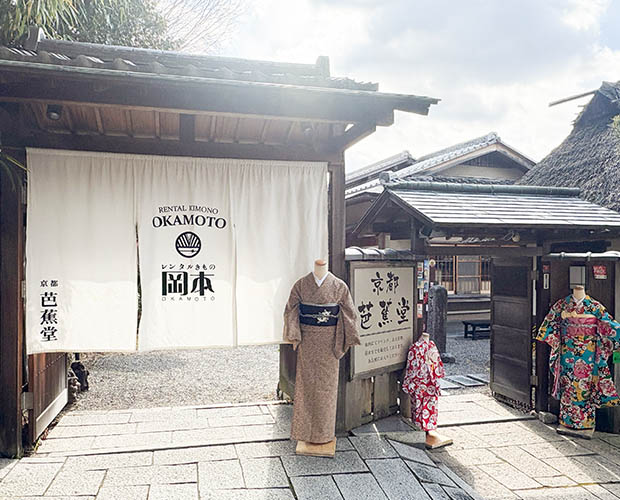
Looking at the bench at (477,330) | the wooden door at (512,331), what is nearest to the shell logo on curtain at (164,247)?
the wooden door at (512,331)

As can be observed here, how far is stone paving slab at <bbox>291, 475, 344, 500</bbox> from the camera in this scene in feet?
13.1

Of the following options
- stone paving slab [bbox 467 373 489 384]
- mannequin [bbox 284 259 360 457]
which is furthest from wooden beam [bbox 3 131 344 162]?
stone paving slab [bbox 467 373 489 384]

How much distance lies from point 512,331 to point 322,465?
3.98 m

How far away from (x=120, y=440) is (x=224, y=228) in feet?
8.29

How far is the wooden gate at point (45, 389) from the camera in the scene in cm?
477

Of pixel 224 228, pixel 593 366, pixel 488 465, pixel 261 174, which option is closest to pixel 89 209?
pixel 224 228

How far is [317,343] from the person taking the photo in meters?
4.86

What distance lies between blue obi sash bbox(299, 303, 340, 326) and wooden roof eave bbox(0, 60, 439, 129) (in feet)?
5.91

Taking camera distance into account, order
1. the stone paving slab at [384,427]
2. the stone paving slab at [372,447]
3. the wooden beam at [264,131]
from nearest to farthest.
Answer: the stone paving slab at [372,447], the wooden beam at [264,131], the stone paving slab at [384,427]

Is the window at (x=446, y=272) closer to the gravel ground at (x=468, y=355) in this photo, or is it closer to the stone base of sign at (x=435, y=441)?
the gravel ground at (x=468, y=355)

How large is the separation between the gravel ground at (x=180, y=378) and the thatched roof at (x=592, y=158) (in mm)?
6912

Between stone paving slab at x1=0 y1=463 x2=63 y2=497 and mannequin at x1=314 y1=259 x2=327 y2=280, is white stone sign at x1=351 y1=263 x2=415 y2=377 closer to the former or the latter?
mannequin at x1=314 y1=259 x2=327 y2=280

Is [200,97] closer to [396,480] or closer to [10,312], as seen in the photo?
[10,312]

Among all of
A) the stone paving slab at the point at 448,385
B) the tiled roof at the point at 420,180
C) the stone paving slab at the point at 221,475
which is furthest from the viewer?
the tiled roof at the point at 420,180
